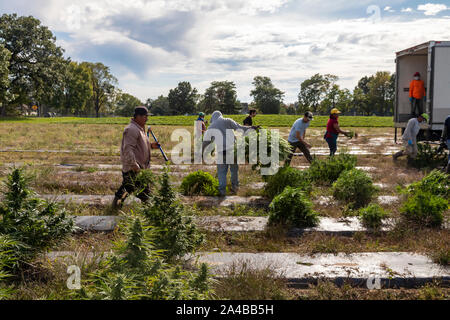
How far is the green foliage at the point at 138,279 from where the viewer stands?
8.05ft

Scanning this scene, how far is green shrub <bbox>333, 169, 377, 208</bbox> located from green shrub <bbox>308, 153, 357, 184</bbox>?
163 cm

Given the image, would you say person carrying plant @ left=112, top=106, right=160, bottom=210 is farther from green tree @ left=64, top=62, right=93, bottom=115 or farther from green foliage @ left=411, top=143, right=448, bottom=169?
green tree @ left=64, top=62, right=93, bottom=115

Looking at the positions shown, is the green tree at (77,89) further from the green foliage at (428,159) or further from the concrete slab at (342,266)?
the concrete slab at (342,266)

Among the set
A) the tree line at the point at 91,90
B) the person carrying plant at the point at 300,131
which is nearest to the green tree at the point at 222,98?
the tree line at the point at 91,90

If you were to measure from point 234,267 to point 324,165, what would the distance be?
6.04m

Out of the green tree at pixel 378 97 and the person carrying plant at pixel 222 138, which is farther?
the green tree at pixel 378 97

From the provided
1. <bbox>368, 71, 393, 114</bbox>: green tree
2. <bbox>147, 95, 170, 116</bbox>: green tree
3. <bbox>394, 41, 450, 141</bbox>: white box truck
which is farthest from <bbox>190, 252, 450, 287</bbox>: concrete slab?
<bbox>147, 95, 170, 116</bbox>: green tree

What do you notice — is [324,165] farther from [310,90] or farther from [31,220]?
[310,90]

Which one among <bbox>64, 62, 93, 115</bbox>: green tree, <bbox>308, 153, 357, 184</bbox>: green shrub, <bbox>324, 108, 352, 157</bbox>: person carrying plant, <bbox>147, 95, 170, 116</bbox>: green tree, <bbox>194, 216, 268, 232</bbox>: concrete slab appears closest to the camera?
<bbox>194, 216, 268, 232</bbox>: concrete slab

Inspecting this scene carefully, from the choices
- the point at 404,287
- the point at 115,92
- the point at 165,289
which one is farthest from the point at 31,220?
the point at 115,92

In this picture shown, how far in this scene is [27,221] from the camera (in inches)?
147

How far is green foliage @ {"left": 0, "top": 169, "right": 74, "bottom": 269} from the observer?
3629 mm

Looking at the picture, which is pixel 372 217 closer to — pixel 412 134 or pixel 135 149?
pixel 135 149

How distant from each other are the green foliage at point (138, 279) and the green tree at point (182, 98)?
10498 centimetres
